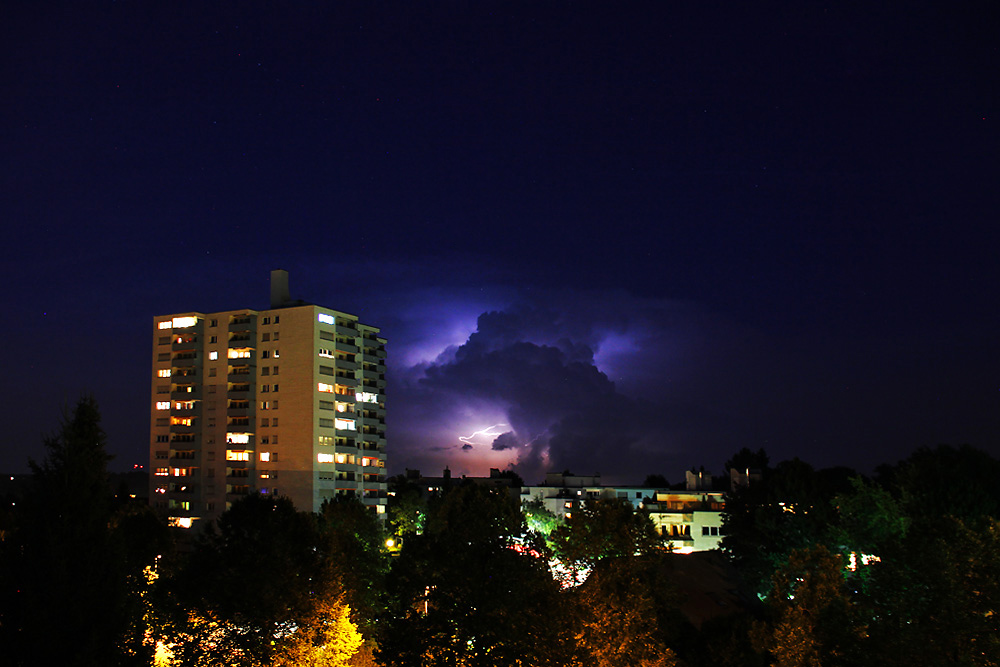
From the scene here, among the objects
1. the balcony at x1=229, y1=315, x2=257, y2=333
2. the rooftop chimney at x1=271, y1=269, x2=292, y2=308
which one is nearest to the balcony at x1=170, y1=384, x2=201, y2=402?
the balcony at x1=229, y1=315, x2=257, y2=333

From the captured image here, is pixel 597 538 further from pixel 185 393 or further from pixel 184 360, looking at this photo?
pixel 184 360

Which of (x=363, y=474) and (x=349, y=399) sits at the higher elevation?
(x=349, y=399)

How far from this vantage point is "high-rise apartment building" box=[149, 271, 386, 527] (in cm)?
13062

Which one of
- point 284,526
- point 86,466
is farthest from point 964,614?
point 284,526

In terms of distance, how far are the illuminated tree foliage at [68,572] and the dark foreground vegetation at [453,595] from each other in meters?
0.05

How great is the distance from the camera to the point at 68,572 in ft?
81.2

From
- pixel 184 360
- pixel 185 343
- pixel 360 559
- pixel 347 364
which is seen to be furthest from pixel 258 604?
pixel 185 343

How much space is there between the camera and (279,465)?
427 feet

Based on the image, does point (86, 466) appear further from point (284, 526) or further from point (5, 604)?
point (284, 526)

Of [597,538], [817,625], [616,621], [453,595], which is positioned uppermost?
[597,538]

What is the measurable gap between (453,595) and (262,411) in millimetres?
102343

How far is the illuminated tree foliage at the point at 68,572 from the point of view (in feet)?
78.1

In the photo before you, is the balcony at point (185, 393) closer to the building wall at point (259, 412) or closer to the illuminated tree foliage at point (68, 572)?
the building wall at point (259, 412)

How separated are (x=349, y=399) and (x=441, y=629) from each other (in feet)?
336
